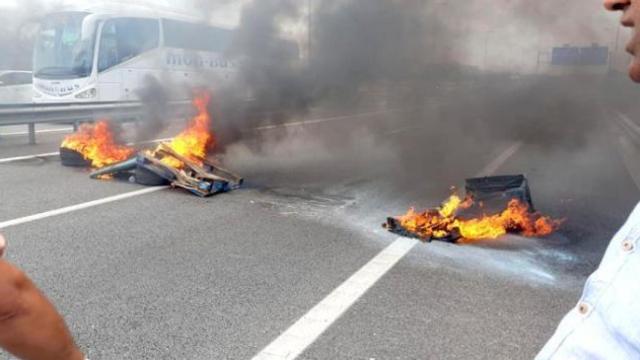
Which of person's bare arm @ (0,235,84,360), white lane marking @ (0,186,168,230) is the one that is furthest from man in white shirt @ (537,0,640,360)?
white lane marking @ (0,186,168,230)

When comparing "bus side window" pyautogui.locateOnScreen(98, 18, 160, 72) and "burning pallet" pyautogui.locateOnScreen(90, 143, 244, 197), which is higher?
"bus side window" pyautogui.locateOnScreen(98, 18, 160, 72)

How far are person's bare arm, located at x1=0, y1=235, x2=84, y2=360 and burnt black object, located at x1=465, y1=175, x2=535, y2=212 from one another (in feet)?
15.0

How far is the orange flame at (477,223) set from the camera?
5062 millimetres

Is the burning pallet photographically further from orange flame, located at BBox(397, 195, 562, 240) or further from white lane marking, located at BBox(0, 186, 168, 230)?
orange flame, located at BBox(397, 195, 562, 240)

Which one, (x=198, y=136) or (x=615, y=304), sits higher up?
(x=615, y=304)

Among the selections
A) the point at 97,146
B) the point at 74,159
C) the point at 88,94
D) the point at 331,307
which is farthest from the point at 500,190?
the point at 88,94

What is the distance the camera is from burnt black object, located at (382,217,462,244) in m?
4.94

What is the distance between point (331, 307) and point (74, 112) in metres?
9.70

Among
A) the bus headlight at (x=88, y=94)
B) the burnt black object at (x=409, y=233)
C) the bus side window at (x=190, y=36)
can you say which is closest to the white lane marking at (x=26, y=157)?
the bus headlight at (x=88, y=94)

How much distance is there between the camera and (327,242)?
15.8 feet

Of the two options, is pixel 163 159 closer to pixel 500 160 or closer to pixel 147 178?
pixel 147 178

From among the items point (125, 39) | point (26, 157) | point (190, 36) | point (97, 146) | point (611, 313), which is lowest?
point (26, 157)

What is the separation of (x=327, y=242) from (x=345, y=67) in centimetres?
744

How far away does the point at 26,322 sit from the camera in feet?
5.41
